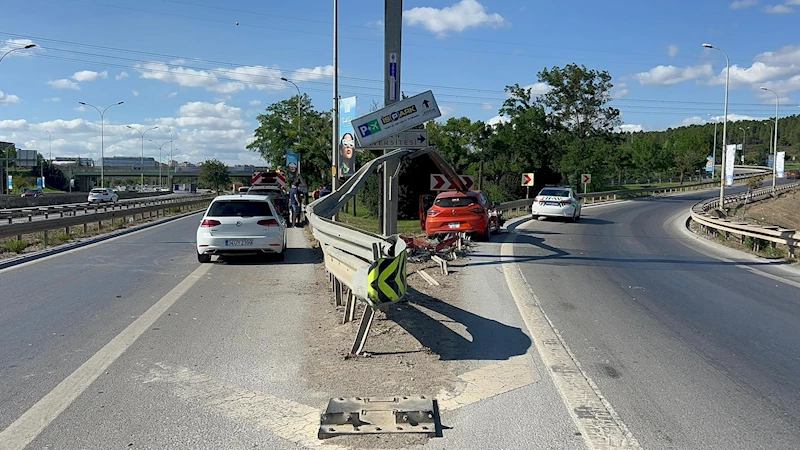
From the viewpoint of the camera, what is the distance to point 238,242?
14.1 meters

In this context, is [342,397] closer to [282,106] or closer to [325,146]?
[325,146]

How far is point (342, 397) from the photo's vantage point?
216 inches

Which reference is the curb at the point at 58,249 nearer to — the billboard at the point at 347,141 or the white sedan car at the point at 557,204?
the billboard at the point at 347,141

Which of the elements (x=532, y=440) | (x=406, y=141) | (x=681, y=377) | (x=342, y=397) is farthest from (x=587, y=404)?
(x=406, y=141)

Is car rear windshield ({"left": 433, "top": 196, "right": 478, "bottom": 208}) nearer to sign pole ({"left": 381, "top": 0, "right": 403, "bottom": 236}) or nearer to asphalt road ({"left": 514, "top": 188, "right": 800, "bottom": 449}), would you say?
asphalt road ({"left": 514, "top": 188, "right": 800, "bottom": 449})

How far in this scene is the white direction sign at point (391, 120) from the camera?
12758mm

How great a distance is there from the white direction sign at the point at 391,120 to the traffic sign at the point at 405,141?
0.35 ft

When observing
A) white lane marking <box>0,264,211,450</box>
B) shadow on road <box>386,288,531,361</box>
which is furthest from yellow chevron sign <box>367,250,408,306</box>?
white lane marking <box>0,264,211,450</box>

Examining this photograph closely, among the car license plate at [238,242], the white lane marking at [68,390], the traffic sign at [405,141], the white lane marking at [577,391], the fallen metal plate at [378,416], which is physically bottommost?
the white lane marking at [68,390]

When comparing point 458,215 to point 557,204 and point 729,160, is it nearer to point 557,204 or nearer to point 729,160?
point 557,204

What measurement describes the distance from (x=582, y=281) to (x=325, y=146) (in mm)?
48338

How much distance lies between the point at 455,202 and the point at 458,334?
11.0 m

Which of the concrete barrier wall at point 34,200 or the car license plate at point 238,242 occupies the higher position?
the car license plate at point 238,242

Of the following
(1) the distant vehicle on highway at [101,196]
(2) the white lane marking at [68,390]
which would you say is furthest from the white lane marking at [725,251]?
(1) the distant vehicle on highway at [101,196]
